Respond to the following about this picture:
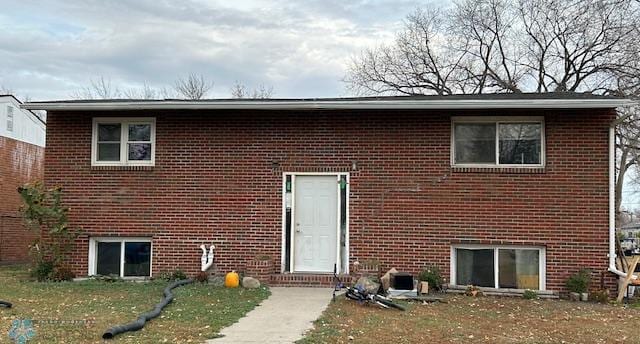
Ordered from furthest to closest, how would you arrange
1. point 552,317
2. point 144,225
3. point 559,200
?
point 144,225, point 559,200, point 552,317

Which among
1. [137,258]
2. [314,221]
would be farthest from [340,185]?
[137,258]

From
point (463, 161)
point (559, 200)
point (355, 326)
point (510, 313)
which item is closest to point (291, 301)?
point (355, 326)

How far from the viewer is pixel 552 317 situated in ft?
28.0

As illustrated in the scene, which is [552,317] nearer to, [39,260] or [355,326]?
[355,326]

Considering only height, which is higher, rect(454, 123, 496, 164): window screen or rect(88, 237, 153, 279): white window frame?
rect(454, 123, 496, 164): window screen

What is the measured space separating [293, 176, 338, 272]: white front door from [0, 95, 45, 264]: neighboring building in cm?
1010

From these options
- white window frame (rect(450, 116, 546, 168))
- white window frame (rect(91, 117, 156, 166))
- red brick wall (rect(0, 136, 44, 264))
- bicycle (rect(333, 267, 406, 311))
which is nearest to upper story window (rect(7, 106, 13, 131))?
red brick wall (rect(0, 136, 44, 264))

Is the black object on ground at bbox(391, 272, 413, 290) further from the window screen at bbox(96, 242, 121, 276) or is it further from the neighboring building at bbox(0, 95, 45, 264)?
the neighboring building at bbox(0, 95, 45, 264)

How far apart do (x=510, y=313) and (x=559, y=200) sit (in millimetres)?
3098

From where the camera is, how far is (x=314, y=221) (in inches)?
456

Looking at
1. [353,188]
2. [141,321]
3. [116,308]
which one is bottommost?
[116,308]

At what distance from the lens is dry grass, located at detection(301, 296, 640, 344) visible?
6930 mm

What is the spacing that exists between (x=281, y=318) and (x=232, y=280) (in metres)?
3.14

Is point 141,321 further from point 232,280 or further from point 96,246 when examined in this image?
point 96,246
